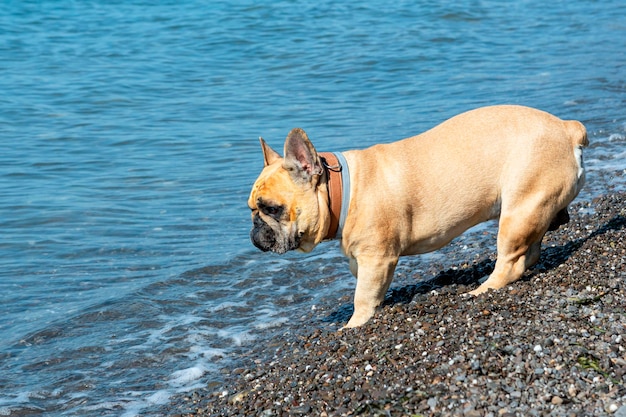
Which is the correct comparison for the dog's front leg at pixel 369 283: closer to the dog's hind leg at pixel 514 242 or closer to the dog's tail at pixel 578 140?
the dog's hind leg at pixel 514 242

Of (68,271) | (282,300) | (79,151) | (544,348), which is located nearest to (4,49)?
(79,151)

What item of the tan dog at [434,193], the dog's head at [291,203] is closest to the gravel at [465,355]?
the tan dog at [434,193]

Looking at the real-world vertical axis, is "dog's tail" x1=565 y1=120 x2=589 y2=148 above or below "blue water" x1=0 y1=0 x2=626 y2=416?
above

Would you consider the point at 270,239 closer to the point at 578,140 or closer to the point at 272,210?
the point at 272,210

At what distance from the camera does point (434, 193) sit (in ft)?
22.6

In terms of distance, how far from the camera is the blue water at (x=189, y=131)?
315 inches

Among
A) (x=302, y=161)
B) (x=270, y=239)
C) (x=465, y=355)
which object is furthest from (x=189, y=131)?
(x=465, y=355)

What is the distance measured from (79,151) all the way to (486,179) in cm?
901

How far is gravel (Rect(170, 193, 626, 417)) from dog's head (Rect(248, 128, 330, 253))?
34.0 inches

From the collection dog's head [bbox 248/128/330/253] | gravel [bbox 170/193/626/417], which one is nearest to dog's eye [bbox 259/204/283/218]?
dog's head [bbox 248/128/330/253]

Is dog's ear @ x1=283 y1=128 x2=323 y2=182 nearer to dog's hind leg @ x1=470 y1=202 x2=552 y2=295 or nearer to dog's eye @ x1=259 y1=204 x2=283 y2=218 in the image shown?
dog's eye @ x1=259 y1=204 x2=283 y2=218

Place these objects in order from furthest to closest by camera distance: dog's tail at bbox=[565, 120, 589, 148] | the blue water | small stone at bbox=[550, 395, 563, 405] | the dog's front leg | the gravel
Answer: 1. the blue water
2. dog's tail at bbox=[565, 120, 589, 148]
3. the dog's front leg
4. the gravel
5. small stone at bbox=[550, 395, 563, 405]

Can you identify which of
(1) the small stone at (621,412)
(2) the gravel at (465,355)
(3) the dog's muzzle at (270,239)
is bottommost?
(2) the gravel at (465,355)

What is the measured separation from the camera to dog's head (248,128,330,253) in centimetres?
648
